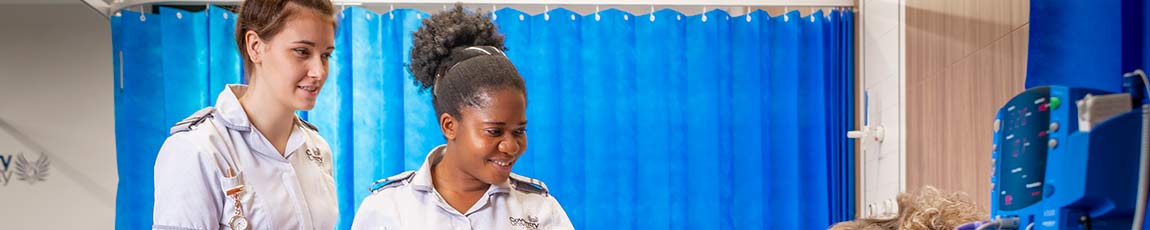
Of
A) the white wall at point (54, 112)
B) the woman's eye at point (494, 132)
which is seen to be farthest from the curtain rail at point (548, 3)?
the woman's eye at point (494, 132)

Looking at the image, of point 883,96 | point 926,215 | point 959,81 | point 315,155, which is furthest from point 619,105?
point 926,215

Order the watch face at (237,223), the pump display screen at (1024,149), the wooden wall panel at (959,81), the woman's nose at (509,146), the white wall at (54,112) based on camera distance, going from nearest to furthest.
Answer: the pump display screen at (1024,149), the woman's nose at (509,146), the watch face at (237,223), the wooden wall panel at (959,81), the white wall at (54,112)

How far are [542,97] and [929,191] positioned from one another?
90.4 inches

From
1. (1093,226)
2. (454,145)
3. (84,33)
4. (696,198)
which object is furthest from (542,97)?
(1093,226)

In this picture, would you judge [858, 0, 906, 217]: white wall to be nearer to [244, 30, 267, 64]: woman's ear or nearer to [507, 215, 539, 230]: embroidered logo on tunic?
[507, 215, 539, 230]: embroidered logo on tunic

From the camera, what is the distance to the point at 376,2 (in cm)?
400

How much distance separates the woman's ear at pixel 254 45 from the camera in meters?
2.07

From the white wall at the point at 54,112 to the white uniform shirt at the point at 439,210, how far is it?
3.51 meters

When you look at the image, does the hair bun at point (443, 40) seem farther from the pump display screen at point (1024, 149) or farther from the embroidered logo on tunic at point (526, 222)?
the pump display screen at point (1024, 149)

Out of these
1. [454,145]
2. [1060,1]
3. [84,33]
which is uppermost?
[84,33]

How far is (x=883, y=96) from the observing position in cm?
387

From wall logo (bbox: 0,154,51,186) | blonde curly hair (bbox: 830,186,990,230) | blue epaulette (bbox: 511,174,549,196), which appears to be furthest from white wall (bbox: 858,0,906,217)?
wall logo (bbox: 0,154,51,186)

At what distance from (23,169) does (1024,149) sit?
185 inches

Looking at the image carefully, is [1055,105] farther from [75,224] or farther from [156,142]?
[75,224]
